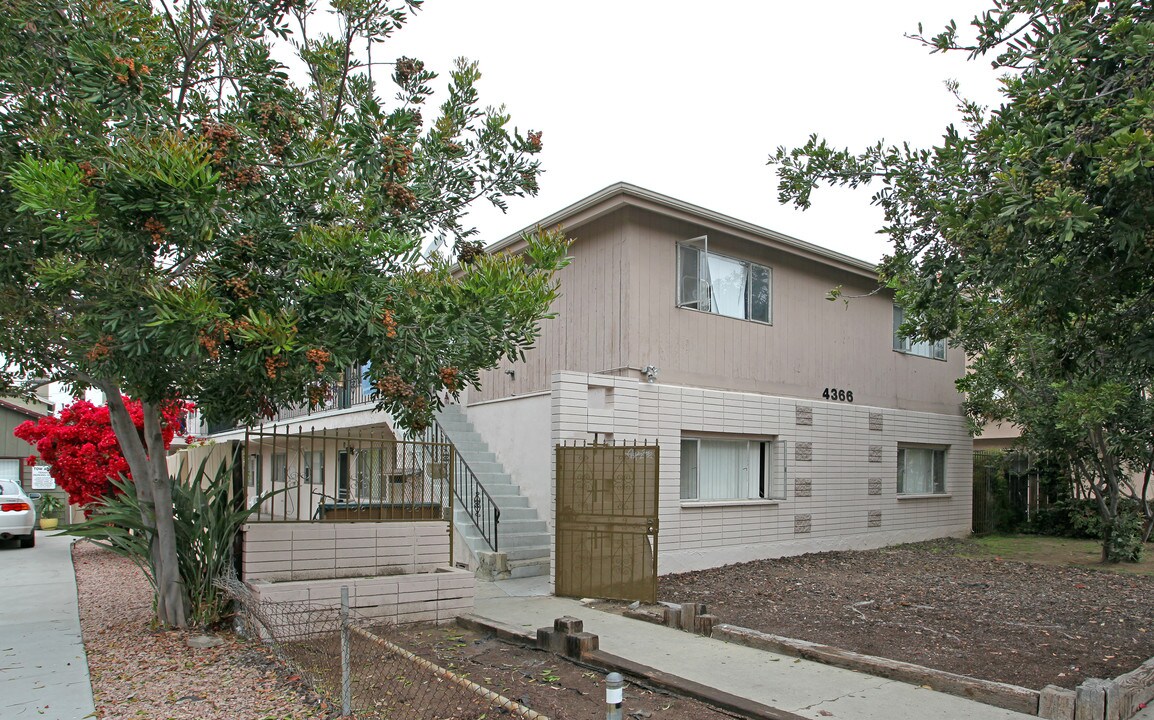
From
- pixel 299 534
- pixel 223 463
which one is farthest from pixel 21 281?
pixel 299 534

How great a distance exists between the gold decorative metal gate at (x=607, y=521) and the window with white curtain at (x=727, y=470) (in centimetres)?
266

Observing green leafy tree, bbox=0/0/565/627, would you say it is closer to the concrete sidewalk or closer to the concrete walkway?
the concrete walkway

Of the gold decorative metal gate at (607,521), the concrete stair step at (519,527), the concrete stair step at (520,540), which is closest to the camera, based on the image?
the gold decorative metal gate at (607,521)

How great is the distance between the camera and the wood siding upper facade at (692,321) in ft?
40.2

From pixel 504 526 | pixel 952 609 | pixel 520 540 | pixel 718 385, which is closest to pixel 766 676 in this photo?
pixel 952 609

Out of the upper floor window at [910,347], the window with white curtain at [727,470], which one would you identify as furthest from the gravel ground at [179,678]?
the upper floor window at [910,347]

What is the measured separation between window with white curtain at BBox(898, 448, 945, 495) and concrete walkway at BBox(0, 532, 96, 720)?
14.0 m

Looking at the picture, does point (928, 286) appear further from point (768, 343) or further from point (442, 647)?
point (768, 343)

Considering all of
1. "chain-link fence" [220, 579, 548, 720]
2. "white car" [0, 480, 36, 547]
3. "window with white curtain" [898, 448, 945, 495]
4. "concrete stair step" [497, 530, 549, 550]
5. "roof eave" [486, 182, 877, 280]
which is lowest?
"white car" [0, 480, 36, 547]

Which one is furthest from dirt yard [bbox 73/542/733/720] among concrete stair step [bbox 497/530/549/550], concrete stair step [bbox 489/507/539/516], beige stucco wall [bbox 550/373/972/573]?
beige stucco wall [bbox 550/373/972/573]

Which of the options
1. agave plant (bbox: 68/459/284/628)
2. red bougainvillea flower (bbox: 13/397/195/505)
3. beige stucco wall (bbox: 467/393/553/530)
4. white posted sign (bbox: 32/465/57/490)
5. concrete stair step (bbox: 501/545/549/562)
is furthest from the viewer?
white posted sign (bbox: 32/465/57/490)

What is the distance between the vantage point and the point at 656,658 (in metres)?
7.41

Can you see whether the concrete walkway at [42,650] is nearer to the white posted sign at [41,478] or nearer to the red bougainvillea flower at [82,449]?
the red bougainvillea flower at [82,449]

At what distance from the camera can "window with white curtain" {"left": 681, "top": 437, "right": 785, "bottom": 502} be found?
12.7 metres
